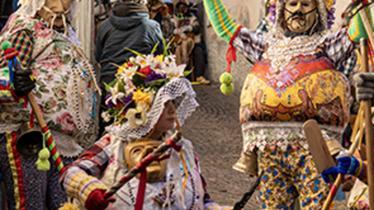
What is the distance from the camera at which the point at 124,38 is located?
10.4 meters

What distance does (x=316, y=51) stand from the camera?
7797mm

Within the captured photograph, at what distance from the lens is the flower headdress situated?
21.6ft

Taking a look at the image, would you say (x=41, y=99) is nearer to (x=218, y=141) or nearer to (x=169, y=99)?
(x=169, y=99)

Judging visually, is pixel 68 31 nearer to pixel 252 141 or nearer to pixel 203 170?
pixel 252 141

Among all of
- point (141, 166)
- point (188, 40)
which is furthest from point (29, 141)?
point (188, 40)

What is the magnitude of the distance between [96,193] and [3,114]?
187 centimetres

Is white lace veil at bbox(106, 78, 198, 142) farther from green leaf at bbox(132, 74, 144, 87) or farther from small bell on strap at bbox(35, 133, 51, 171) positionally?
small bell on strap at bbox(35, 133, 51, 171)

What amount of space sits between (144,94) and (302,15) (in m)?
1.64

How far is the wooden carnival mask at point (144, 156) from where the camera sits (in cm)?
651

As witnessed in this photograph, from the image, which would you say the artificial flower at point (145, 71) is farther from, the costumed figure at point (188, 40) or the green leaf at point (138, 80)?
the costumed figure at point (188, 40)

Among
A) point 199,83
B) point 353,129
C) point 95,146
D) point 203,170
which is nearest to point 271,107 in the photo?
point 353,129

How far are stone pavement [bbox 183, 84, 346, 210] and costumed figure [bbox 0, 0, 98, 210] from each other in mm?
2417

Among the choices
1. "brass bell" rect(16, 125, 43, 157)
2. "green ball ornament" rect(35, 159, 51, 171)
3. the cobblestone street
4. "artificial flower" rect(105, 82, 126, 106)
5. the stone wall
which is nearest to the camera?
"artificial flower" rect(105, 82, 126, 106)

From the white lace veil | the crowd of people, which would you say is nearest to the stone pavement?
the crowd of people
